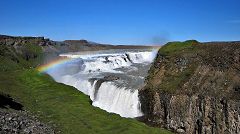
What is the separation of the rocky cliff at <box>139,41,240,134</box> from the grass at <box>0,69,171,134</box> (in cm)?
473

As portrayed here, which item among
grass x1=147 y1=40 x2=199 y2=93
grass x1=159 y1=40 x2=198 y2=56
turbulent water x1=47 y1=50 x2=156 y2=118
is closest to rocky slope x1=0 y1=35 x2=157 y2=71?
turbulent water x1=47 y1=50 x2=156 y2=118

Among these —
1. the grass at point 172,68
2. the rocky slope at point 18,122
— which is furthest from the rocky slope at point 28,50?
the rocky slope at point 18,122

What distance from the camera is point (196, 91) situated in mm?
44250

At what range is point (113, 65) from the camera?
96.5 m

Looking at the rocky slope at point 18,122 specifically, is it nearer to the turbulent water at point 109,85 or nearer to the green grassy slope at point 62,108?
the green grassy slope at point 62,108

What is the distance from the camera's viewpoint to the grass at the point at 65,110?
37.8 m

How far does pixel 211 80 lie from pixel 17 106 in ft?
68.6

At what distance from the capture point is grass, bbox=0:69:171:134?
37844 mm

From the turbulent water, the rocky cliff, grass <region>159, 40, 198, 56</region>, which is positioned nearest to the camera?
the rocky cliff

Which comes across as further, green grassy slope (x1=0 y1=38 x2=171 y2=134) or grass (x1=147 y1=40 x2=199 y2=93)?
grass (x1=147 y1=40 x2=199 y2=93)

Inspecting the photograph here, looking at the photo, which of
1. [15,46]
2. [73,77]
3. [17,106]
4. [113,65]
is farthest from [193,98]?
[15,46]

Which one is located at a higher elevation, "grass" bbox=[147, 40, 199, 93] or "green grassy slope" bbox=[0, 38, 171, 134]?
"grass" bbox=[147, 40, 199, 93]

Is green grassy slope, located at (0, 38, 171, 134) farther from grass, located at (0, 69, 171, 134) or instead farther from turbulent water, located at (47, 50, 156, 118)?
turbulent water, located at (47, 50, 156, 118)

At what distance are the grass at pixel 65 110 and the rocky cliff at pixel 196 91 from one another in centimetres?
473
